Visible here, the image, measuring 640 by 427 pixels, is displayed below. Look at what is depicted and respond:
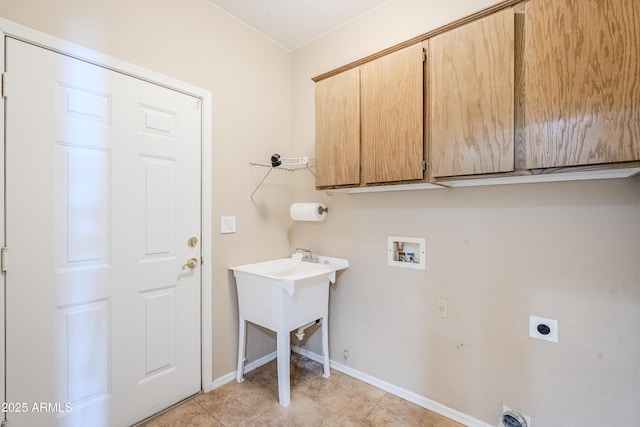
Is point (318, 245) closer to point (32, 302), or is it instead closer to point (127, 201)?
point (127, 201)

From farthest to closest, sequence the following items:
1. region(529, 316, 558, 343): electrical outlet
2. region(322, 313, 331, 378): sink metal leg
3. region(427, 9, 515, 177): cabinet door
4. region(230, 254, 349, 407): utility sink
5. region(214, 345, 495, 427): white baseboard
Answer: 1. region(322, 313, 331, 378): sink metal leg
2. region(230, 254, 349, 407): utility sink
3. region(214, 345, 495, 427): white baseboard
4. region(529, 316, 558, 343): electrical outlet
5. region(427, 9, 515, 177): cabinet door

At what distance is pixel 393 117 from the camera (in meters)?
1.63

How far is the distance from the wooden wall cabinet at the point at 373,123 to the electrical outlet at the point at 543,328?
3.08ft

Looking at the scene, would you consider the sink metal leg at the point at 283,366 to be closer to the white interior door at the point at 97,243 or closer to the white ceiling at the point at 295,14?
the white interior door at the point at 97,243

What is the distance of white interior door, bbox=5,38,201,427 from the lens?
4.20ft

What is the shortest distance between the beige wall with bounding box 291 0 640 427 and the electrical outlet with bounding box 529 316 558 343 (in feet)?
0.08

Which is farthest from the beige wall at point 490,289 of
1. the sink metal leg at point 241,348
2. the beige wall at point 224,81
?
the sink metal leg at point 241,348

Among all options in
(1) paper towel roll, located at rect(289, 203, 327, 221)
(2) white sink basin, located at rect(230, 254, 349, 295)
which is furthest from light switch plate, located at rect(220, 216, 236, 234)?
(1) paper towel roll, located at rect(289, 203, 327, 221)

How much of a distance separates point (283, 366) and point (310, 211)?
1076 mm

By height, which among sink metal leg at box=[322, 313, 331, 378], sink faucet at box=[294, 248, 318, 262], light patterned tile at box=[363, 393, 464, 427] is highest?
sink faucet at box=[294, 248, 318, 262]

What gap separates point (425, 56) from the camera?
1.53 metres

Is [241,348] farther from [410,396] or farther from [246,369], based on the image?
[410,396]

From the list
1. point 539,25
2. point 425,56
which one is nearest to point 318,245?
point 425,56

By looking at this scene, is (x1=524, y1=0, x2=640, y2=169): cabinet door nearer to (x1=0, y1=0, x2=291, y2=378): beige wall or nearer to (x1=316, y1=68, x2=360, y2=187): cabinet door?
(x1=316, y1=68, x2=360, y2=187): cabinet door
